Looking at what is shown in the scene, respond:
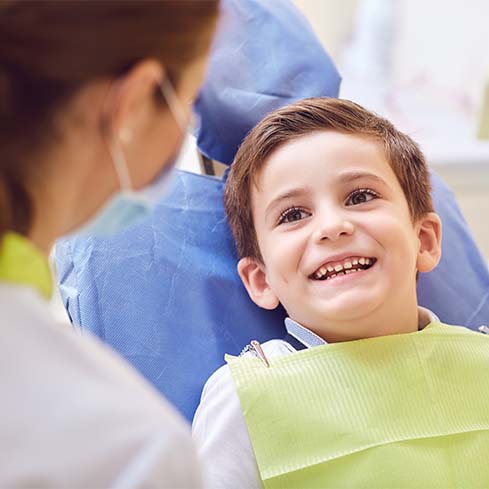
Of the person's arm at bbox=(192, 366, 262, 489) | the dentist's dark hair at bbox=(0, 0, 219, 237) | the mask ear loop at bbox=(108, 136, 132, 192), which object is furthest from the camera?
the person's arm at bbox=(192, 366, 262, 489)

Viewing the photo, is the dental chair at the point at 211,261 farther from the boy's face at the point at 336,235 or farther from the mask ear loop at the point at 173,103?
the mask ear loop at the point at 173,103

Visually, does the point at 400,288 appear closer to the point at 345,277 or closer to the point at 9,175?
the point at 345,277

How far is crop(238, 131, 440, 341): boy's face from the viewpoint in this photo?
1.43 metres

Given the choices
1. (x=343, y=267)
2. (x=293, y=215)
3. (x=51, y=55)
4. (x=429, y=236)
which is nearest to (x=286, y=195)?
(x=293, y=215)

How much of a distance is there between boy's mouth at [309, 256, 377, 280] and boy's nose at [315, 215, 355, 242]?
0.13 ft

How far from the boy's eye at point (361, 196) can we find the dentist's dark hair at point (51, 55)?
0.69m

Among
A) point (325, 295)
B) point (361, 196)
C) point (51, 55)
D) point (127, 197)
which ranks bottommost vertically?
point (325, 295)

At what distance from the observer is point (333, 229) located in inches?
55.6

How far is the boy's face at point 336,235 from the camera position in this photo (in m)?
1.43

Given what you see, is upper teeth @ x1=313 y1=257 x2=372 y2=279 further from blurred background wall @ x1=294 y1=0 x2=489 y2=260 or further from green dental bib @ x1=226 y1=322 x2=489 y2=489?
blurred background wall @ x1=294 y1=0 x2=489 y2=260

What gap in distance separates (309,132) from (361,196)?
0.48 ft

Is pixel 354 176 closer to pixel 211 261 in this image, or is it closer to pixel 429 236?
pixel 429 236

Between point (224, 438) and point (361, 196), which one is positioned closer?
point (224, 438)

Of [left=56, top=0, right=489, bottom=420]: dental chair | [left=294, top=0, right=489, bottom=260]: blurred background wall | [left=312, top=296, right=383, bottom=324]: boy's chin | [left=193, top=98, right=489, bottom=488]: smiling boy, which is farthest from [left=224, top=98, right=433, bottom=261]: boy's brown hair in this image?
[left=294, top=0, right=489, bottom=260]: blurred background wall
